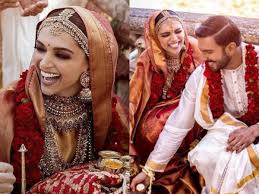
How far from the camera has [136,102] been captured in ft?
7.52

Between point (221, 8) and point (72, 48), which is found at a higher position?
point (221, 8)

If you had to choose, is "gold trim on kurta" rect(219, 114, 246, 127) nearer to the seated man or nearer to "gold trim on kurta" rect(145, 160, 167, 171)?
the seated man

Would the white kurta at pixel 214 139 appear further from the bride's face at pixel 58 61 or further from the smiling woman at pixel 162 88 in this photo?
the bride's face at pixel 58 61

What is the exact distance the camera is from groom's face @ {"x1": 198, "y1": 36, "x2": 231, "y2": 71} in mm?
2170

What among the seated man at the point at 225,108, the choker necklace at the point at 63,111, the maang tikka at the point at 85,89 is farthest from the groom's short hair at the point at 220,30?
the choker necklace at the point at 63,111

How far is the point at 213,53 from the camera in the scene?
218cm

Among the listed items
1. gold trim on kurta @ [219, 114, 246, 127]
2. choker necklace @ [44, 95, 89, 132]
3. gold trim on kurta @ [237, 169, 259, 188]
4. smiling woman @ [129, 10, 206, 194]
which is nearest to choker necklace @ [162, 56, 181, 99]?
smiling woman @ [129, 10, 206, 194]

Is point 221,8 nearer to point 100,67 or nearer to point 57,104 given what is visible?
point 100,67

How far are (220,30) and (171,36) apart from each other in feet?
0.66

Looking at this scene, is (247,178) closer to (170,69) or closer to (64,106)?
(170,69)

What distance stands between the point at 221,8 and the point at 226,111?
428 mm

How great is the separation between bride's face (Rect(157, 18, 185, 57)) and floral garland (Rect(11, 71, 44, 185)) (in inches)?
23.1

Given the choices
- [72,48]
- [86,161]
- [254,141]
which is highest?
[72,48]

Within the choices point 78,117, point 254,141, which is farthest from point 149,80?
point 254,141
